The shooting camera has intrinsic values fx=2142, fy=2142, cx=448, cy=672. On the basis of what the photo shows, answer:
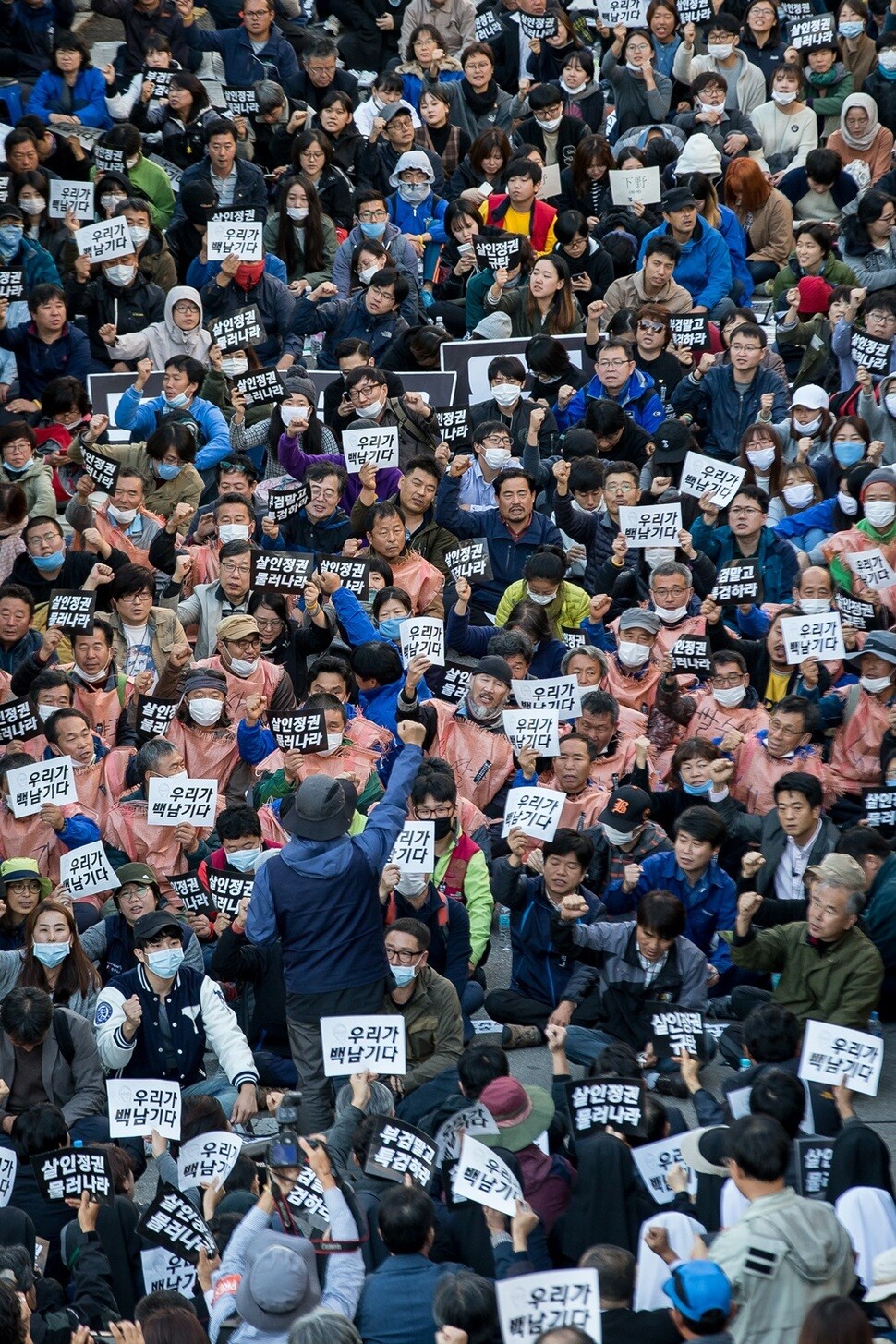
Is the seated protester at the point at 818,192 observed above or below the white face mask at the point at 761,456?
above

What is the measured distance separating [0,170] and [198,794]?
719 centimetres

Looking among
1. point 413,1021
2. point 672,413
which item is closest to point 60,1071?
point 413,1021

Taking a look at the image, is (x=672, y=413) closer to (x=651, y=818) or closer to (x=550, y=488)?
(x=550, y=488)

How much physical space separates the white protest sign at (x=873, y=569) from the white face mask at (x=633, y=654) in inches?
50.8

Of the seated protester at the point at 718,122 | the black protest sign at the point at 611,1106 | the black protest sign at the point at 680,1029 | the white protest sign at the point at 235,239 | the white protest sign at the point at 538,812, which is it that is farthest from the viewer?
the seated protester at the point at 718,122

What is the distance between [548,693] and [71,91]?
28.1ft

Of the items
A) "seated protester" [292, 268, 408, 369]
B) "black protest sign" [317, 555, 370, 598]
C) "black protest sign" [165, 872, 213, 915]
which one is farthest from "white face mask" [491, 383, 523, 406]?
"black protest sign" [165, 872, 213, 915]

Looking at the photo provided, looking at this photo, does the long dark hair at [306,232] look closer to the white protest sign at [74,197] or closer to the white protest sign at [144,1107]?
the white protest sign at [74,197]

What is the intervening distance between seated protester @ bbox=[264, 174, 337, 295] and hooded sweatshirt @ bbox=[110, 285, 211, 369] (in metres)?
1.09

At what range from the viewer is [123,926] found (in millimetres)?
9672

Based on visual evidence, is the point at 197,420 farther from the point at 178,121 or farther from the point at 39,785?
the point at 178,121

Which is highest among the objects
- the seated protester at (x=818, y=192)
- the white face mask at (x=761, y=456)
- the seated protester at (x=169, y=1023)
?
the seated protester at (x=818, y=192)

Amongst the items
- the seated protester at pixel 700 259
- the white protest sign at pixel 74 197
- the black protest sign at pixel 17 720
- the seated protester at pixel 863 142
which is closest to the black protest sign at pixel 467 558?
the black protest sign at pixel 17 720

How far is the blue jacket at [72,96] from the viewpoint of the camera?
55.3ft
